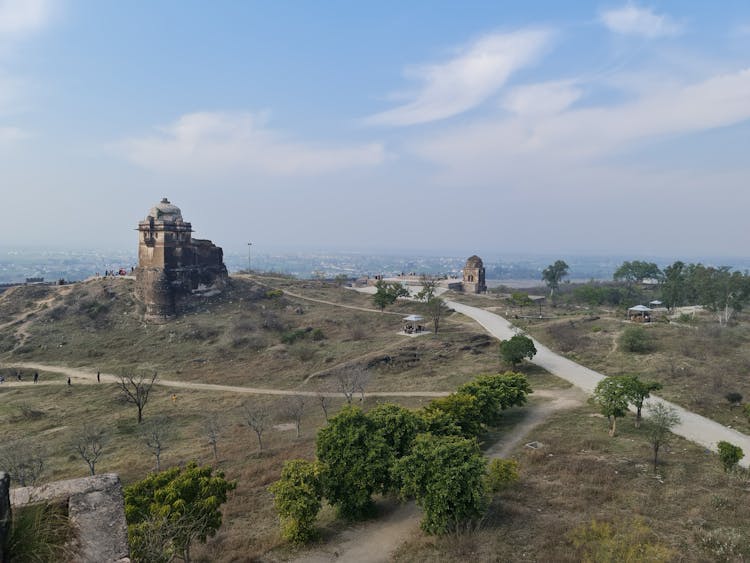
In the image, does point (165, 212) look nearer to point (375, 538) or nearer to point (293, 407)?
point (293, 407)

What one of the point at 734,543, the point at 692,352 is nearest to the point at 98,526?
the point at 734,543

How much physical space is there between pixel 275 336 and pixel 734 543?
163 feet

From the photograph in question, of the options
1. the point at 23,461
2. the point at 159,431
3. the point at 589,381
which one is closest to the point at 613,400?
the point at 589,381

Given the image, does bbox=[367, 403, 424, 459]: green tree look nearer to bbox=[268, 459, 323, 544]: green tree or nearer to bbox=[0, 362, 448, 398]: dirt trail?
bbox=[268, 459, 323, 544]: green tree

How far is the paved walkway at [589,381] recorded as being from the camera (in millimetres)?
23344

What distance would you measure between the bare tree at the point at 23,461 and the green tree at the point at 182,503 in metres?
8.29

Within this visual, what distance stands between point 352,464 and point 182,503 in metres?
6.24

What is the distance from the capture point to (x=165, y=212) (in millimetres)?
68625

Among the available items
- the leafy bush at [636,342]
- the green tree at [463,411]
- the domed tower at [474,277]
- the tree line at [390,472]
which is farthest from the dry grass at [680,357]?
the domed tower at [474,277]

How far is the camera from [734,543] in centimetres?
1346

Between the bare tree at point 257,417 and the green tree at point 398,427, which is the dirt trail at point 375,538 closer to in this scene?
the green tree at point 398,427

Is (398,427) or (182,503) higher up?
(398,427)

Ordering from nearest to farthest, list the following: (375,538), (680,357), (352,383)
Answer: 1. (375,538)
2. (352,383)
3. (680,357)

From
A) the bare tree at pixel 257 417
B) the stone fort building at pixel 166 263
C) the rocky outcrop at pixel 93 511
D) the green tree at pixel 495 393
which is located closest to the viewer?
the rocky outcrop at pixel 93 511
